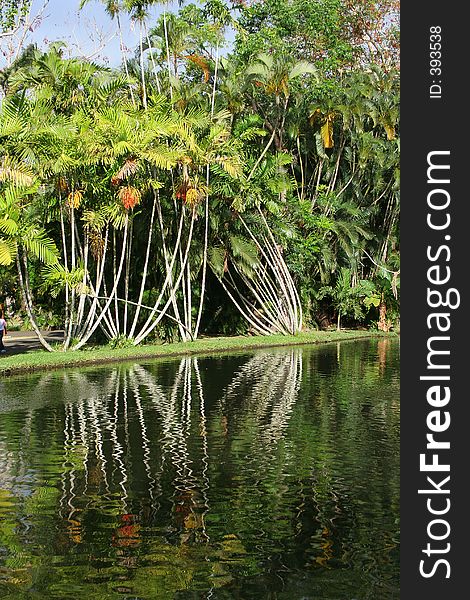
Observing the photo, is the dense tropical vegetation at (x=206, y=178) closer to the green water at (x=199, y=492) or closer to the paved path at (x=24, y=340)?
the paved path at (x=24, y=340)

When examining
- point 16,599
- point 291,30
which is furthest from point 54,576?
point 291,30

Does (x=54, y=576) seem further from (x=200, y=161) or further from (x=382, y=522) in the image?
(x=200, y=161)

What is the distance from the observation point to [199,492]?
8.71 metres

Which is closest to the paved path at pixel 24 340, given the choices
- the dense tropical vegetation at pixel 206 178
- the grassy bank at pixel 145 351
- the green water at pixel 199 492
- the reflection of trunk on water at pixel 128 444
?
the dense tropical vegetation at pixel 206 178

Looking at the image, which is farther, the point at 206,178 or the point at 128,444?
the point at 206,178

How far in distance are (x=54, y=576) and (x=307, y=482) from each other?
325 centimetres

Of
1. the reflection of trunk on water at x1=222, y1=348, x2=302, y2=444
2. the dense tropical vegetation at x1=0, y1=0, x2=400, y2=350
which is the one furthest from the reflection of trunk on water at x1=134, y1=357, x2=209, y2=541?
the dense tropical vegetation at x1=0, y1=0, x2=400, y2=350

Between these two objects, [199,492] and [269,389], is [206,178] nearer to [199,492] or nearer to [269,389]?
[269,389]

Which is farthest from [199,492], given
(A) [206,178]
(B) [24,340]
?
(B) [24,340]

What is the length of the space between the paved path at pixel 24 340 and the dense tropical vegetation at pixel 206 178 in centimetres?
66

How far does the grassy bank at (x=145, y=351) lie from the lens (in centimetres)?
1917

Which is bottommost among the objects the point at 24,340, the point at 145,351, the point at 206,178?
the point at 145,351

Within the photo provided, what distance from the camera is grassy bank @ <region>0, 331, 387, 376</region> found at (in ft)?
62.9

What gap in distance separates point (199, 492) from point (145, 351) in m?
13.9
